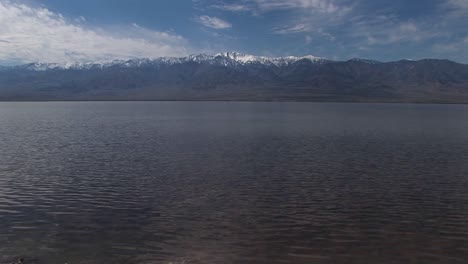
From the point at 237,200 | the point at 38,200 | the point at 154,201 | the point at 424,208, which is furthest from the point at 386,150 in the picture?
the point at 38,200

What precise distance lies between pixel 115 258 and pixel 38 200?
406 inches

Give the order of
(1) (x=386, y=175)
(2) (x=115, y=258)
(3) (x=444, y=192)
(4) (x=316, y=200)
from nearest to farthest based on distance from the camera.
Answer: (2) (x=115, y=258) < (4) (x=316, y=200) < (3) (x=444, y=192) < (1) (x=386, y=175)

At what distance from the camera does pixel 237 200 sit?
75.0 feet

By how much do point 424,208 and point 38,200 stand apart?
20585 millimetres

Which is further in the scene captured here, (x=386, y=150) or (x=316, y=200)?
(x=386, y=150)

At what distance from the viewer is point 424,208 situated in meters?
21.4

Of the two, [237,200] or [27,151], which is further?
[27,151]

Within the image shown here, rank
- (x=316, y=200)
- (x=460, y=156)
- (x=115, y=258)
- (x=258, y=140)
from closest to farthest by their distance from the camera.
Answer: (x=115, y=258) < (x=316, y=200) < (x=460, y=156) < (x=258, y=140)

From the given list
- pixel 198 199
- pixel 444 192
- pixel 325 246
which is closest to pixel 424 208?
pixel 444 192

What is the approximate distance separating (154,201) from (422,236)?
13.3 metres

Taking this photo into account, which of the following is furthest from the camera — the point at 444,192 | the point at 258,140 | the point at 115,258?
the point at 258,140

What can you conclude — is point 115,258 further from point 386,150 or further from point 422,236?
point 386,150

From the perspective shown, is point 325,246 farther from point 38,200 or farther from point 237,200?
point 38,200

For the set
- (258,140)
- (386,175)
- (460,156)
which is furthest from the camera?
(258,140)
